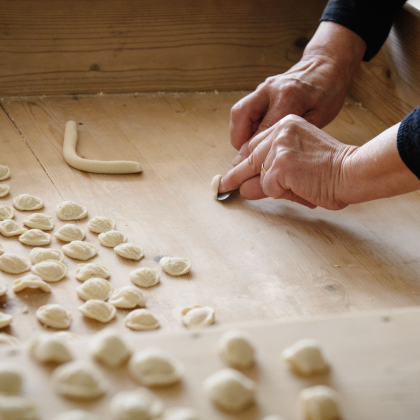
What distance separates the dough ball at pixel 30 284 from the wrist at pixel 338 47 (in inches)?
36.6

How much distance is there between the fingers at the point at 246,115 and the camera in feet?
4.22

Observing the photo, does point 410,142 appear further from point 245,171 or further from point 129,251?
point 129,251

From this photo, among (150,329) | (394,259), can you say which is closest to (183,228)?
(150,329)

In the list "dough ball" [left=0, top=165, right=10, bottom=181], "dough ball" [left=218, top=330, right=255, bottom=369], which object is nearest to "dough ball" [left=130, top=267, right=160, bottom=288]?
"dough ball" [left=218, top=330, right=255, bottom=369]

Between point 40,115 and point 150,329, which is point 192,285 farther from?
point 40,115

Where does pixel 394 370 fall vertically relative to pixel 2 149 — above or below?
above

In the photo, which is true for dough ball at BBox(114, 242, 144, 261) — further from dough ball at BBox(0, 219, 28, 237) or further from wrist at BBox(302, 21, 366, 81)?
wrist at BBox(302, 21, 366, 81)

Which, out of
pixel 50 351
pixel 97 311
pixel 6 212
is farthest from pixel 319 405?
pixel 6 212

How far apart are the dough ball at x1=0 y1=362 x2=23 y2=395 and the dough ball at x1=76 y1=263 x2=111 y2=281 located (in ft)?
1.18

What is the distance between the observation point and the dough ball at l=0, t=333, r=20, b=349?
70cm

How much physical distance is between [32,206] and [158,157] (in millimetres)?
378

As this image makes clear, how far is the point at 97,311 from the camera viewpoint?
805mm

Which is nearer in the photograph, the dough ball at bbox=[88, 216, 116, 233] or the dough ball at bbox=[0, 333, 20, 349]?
the dough ball at bbox=[0, 333, 20, 349]

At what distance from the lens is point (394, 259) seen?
103cm
